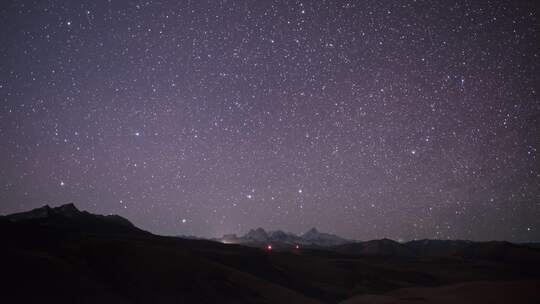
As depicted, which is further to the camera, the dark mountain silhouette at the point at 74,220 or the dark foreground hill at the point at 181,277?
the dark mountain silhouette at the point at 74,220

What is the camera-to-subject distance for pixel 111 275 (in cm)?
3466

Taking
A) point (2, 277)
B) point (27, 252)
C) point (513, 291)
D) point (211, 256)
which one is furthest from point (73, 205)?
point (513, 291)

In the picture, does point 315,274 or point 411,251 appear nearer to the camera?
point 315,274

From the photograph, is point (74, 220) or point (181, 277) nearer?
point (181, 277)

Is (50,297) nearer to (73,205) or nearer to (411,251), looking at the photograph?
(73,205)

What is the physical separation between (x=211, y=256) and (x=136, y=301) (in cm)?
2205

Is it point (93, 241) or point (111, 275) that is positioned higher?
point (93, 241)

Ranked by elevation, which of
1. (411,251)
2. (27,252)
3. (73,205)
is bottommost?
(411,251)

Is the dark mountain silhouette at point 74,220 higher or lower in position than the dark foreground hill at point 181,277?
higher

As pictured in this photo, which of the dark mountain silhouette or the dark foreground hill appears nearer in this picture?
the dark foreground hill

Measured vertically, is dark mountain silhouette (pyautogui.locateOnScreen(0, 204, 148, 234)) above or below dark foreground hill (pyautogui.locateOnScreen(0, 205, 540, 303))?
above

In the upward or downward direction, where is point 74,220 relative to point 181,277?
upward

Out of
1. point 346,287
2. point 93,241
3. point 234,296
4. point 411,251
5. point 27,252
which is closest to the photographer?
point 27,252

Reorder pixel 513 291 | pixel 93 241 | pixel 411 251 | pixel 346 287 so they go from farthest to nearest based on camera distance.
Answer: pixel 411 251, pixel 346 287, pixel 93 241, pixel 513 291
